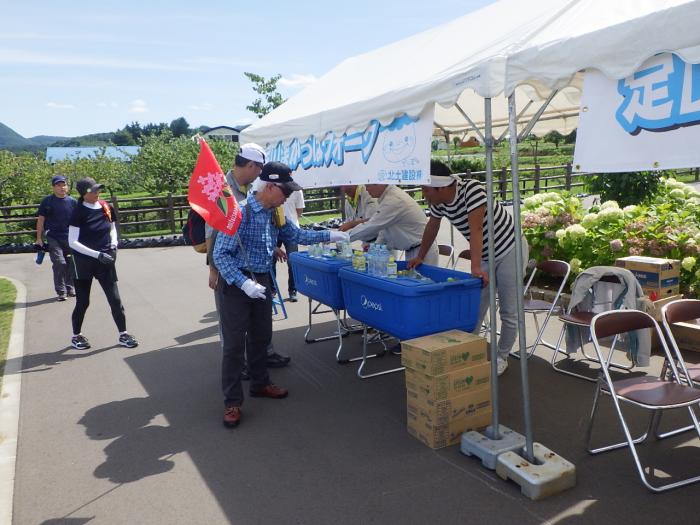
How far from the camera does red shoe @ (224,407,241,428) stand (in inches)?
173

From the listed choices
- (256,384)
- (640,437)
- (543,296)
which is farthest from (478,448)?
(543,296)

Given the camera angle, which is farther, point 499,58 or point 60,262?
point 60,262

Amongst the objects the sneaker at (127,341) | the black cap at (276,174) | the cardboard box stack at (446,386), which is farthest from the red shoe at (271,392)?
the sneaker at (127,341)

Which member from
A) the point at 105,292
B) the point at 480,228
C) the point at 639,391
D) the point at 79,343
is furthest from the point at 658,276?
the point at 79,343

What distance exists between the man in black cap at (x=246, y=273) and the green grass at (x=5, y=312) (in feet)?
9.96

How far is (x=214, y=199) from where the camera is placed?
4.14m

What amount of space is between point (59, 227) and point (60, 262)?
0.71 metres

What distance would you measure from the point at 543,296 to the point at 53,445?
5735 millimetres

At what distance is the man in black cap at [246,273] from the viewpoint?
13.9ft

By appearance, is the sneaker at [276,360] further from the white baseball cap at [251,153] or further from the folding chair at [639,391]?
the folding chair at [639,391]

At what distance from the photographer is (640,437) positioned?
12.6 ft

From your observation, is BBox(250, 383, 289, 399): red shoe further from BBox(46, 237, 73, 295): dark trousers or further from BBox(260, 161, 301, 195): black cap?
BBox(46, 237, 73, 295): dark trousers

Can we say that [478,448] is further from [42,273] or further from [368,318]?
[42,273]

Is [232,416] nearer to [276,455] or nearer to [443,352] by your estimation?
[276,455]
